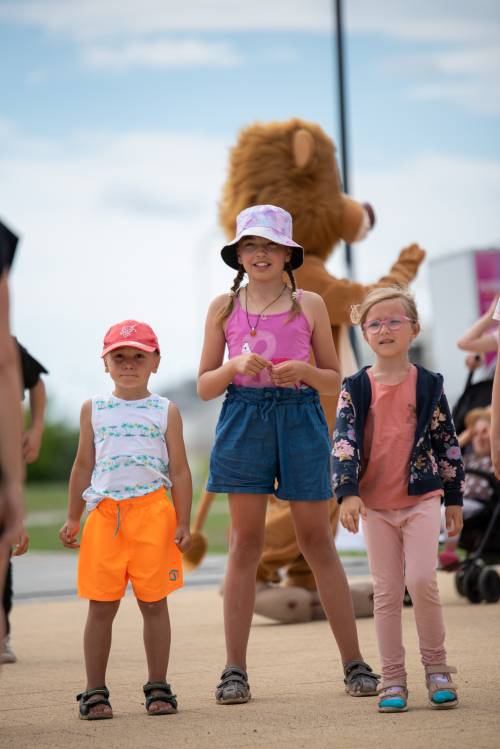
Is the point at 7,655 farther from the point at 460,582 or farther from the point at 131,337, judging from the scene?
the point at 460,582

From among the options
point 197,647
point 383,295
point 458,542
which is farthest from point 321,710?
point 458,542

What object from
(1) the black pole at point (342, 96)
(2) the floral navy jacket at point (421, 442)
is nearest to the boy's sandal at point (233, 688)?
(2) the floral navy jacket at point (421, 442)

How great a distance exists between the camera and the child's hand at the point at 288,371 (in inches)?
197

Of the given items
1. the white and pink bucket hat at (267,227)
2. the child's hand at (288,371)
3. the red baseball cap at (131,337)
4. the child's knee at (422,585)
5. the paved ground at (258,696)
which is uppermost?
the white and pink bucket hat at (267,227)

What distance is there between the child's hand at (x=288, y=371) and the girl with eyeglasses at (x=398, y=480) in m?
0.24

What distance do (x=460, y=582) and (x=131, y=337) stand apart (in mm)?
4091

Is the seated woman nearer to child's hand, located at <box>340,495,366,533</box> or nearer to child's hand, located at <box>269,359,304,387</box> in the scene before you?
child's hand, located at <box>269,359,304,387</box>

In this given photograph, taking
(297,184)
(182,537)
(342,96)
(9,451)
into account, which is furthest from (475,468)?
(342,96)

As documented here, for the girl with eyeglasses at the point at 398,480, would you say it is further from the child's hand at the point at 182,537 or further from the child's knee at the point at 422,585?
the child's hand at the point at 182,537

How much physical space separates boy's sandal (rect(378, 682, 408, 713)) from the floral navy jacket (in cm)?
66

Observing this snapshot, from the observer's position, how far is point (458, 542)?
8.65m

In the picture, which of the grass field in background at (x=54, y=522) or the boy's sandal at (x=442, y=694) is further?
the grass field in background at (x=54, y=522)

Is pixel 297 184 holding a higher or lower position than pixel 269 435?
higher

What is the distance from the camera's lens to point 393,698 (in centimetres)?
455
